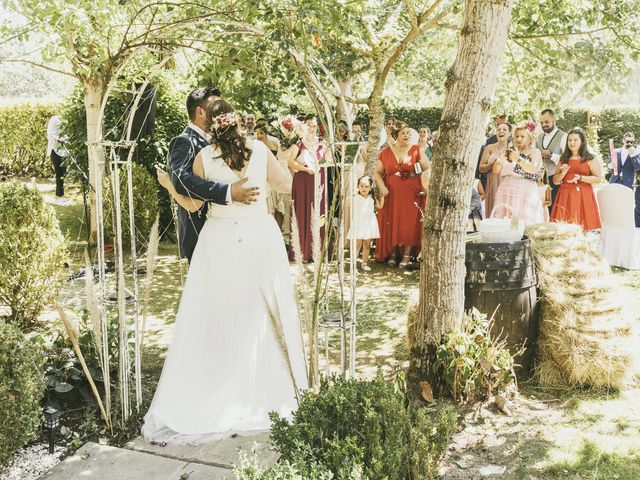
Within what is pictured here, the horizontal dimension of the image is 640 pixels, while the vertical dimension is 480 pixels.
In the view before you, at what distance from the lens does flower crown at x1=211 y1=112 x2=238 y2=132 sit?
4098 mm

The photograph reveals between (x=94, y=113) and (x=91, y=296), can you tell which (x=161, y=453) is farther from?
(x=94, y=113)

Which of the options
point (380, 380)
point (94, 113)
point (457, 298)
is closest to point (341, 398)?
point (380, 380)

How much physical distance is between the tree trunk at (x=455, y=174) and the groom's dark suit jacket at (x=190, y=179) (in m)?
1.37

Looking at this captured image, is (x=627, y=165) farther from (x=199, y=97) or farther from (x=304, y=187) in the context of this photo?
(x=199, y=97)

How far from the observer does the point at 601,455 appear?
3777 mm

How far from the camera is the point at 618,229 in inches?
350

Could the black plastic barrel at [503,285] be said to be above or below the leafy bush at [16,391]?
above

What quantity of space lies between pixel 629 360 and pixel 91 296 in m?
3.59

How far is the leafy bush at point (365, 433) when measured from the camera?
2703 millimetres

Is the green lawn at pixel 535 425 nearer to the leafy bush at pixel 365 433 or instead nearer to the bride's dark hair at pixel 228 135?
the leafy bush at pixel 365 433

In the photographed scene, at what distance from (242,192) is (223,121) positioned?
44cm

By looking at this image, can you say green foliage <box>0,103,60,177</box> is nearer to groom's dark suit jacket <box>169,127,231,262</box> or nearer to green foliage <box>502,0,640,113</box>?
green foliage <box>502,0,640,113</box>

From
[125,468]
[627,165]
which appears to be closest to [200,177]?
[125,468]

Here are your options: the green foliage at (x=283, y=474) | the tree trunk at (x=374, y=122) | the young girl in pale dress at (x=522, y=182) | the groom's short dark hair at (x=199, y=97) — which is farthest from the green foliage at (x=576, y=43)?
the green foliage at (x=283, y=474)
